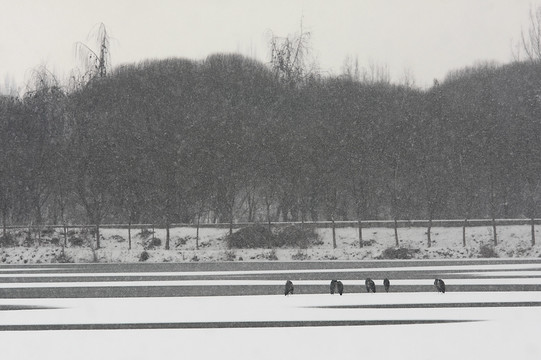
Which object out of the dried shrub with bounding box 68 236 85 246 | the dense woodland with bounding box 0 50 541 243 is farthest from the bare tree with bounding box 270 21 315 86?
the dried shrub with bounding box 68 236 85 246

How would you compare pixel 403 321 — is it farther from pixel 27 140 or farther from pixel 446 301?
pixel 27 140

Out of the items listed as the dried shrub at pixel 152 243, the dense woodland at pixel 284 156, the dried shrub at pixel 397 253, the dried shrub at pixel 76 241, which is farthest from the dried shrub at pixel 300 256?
the dried shrub at pixel 76 241

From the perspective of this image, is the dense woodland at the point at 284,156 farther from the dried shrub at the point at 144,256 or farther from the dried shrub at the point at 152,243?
the dried shrub at the point at 144,256

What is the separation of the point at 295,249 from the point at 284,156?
9.24 meters

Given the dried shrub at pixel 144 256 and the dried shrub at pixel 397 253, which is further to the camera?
the dried shrub at pixel 397 253

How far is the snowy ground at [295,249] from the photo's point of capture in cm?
3997

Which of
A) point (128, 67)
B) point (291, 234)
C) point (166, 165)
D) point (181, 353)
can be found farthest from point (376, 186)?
point (181, 353)

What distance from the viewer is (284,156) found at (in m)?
50.5

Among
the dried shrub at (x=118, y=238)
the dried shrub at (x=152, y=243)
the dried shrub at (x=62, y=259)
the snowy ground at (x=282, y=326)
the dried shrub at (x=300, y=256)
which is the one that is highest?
the dried shrub at (x=118, y=238)

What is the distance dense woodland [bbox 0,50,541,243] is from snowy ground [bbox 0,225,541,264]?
1.89 m

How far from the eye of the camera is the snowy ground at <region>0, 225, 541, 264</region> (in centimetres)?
3997

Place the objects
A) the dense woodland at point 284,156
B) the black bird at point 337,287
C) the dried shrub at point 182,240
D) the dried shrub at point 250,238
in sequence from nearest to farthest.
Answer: the black bird at point 337,287, the dried shrub at point 250,238, the dried shrub at point 182,240, the dense woodland at point 284,156

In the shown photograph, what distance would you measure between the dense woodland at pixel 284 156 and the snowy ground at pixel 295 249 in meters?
1.89

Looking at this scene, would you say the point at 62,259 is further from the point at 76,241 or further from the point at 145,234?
the point at 145,234
